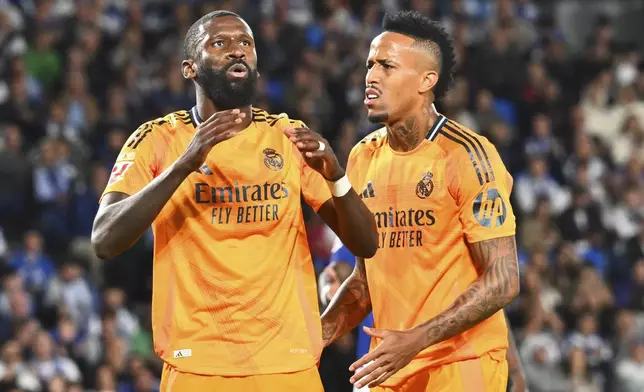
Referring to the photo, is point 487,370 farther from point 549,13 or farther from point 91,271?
point 549,13

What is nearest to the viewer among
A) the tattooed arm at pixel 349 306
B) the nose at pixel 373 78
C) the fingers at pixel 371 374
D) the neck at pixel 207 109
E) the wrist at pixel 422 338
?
the fingers at pixel 371 374

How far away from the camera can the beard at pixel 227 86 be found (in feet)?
17.6

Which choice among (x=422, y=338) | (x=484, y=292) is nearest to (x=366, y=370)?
(x=422, y=338)

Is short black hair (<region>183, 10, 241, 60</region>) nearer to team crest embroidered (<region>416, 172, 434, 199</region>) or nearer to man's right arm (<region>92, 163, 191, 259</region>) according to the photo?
man's right arm (<region>92, 163, 191, 259</region>)

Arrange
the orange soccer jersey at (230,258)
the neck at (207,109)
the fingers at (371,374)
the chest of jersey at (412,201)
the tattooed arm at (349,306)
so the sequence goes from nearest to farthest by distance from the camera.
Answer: the orange soccer jersey at (230,258), the fingers at (371,374), the neck at (207,109), the chest of jersey at (412,201), the tattooed arm at (349,306)

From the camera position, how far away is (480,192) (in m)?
5.87

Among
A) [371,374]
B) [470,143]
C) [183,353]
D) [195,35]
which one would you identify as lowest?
[371,374]

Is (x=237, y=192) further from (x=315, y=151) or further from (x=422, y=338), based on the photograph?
(x=422, y=338)

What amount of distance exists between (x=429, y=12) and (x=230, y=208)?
1343cm

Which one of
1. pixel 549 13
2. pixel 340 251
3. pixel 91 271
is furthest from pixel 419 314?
pixel 549 13

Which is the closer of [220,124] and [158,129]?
[220,124]

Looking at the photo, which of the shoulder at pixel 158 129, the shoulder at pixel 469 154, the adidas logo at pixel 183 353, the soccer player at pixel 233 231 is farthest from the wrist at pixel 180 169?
the shoulder at pixel 469 154

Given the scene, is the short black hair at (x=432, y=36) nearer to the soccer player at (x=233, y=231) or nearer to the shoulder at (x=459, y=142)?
the shoulder at (x=459, y=142)

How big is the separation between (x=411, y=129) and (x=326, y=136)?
376 inches
